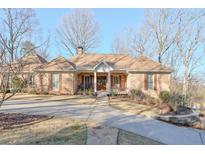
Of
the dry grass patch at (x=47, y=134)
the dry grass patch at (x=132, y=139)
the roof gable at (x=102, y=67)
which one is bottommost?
the dry grass patch at (x=132, y=139)

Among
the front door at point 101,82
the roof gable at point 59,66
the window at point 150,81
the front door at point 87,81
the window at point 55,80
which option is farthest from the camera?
the front door at point 101,82

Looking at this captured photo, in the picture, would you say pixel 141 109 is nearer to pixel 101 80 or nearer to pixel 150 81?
pixel 150 81

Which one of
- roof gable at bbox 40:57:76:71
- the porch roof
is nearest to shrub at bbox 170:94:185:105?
the porch roof

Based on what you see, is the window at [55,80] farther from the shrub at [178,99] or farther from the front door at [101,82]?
the shrub at [178,99]

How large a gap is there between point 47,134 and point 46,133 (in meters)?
0.14

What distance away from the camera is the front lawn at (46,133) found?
6570mm

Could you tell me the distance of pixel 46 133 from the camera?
7402 millimetres

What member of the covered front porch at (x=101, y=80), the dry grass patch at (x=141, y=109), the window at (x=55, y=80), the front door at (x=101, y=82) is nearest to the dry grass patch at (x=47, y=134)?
the dry grass patch at (x=141, y=109)

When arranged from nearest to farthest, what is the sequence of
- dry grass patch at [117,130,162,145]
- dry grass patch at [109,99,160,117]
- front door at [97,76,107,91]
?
dry grass patch at [117,130,162,145], dry grass patch at [109,99,160,117], front door at [97,76,107,91]

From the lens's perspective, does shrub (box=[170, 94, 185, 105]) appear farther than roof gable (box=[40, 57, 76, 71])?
No

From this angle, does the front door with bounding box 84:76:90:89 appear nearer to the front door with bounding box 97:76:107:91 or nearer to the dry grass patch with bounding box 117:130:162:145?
the front door with bounding box 97:76:107:91

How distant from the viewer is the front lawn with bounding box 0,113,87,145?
21.6 ft

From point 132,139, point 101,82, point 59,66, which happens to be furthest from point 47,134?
point 101,82
